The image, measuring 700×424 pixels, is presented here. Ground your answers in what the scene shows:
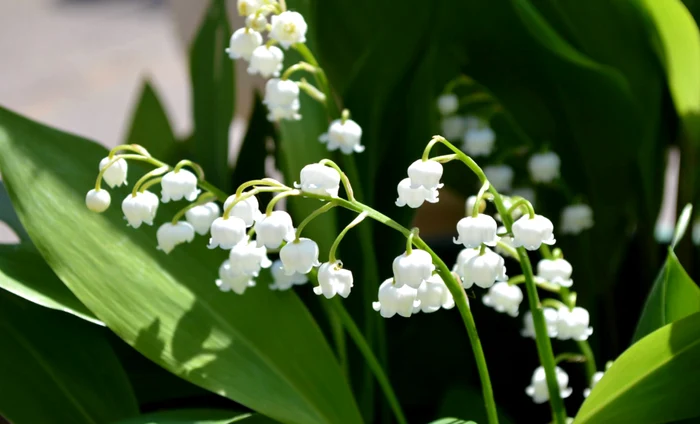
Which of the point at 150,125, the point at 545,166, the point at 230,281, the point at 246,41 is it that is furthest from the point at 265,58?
the point at 150,125

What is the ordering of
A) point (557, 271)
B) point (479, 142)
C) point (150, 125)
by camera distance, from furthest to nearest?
point (150, 125)
point (479, 142)
point (557, 271)

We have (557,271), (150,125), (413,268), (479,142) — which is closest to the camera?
(413,268)

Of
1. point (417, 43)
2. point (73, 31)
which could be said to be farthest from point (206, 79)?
point (73, 31)

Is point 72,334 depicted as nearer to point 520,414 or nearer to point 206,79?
point 206,79

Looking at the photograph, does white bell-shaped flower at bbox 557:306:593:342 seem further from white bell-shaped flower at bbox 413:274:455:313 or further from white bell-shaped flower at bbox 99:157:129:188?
white bell-shaped flower at bbox 99:157:129:188

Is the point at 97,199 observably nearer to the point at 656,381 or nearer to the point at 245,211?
the point at 245,211

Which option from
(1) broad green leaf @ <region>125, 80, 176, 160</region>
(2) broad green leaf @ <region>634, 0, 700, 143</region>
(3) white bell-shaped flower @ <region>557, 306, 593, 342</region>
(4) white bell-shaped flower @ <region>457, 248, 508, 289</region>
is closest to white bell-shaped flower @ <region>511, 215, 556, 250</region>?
(4) white bell-shaped flower @ <region>457, 248, 508, 289</region>

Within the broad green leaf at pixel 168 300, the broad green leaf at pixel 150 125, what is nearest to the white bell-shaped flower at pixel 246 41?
the broad green leaf at pixel 168 300
